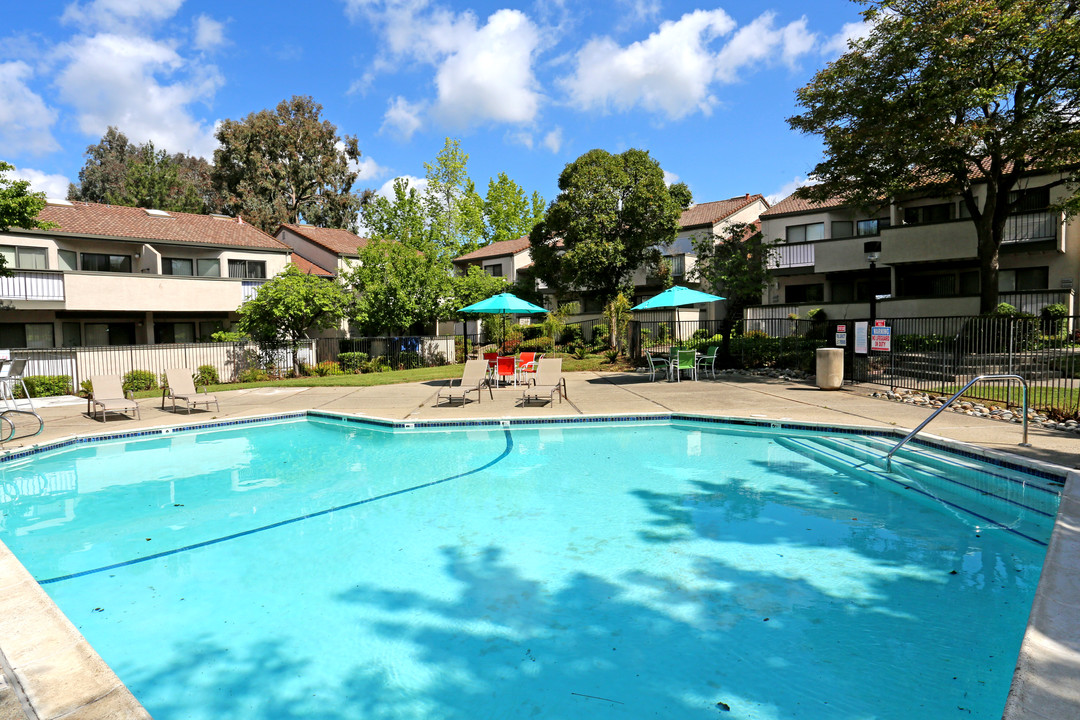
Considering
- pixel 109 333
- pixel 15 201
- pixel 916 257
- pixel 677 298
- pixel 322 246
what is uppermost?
pixel 322 246

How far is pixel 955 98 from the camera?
1405cm

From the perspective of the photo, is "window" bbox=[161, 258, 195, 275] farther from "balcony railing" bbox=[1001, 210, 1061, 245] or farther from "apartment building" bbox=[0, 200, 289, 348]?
"balcony railing" bbox=[1001, 210, 1061, 245]

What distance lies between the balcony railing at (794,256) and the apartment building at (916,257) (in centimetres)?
5

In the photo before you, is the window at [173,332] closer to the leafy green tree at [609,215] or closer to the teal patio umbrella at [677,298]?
the leafy green tree at [609,215]

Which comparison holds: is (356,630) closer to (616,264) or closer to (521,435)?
(521,435)

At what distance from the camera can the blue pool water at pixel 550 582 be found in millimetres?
3490

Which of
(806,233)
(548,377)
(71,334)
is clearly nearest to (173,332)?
(71,334)

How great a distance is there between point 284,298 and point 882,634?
23028 millimetres

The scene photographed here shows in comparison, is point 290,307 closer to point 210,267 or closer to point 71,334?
point 210,267

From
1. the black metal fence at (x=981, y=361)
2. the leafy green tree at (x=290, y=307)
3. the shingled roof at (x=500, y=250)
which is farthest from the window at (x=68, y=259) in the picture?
the black metal fence at (x=981, y=361)

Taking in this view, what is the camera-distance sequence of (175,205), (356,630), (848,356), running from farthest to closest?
(175,205), (848,356), (356,630)

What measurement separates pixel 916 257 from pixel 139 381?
29.2 m

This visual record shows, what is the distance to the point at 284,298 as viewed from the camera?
74.5 feet

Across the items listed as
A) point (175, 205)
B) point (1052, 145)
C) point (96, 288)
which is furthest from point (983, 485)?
point (175, 205)
